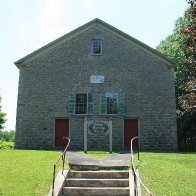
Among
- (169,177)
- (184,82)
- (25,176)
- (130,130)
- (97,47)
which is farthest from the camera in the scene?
(184,82)

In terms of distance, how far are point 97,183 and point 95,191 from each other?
19.1 inches

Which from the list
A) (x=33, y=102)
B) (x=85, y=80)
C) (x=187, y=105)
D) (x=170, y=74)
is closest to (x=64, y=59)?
(x=85, y=80)

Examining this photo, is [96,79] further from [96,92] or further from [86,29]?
[86,29]

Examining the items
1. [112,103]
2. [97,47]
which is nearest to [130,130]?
[112,103]

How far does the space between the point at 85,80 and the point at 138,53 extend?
4.02 m

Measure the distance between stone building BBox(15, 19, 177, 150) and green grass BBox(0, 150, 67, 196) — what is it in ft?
23.2

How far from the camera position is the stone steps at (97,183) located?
9555 mm

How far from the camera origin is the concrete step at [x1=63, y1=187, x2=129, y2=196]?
9508 mm

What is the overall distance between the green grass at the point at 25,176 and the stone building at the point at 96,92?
707cm

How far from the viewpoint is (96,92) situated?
822 inches

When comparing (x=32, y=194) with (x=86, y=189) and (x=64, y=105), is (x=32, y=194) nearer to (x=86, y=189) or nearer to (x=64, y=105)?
(x=86, y=189)

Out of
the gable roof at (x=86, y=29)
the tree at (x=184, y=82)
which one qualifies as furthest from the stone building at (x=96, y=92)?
the tree at (x=184, y=82)

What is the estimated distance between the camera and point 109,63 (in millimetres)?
21375

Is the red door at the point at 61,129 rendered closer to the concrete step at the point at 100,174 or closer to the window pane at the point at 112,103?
the window pane at the point at 112,103
